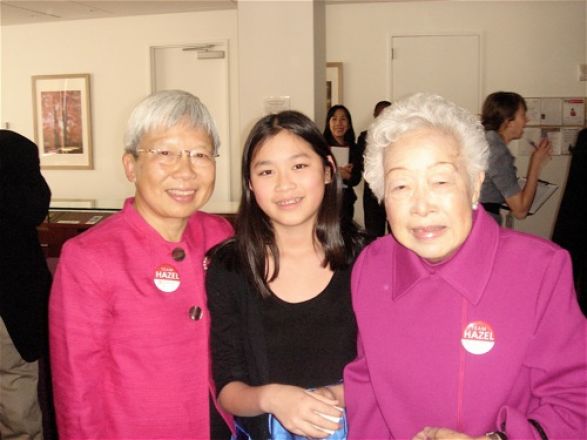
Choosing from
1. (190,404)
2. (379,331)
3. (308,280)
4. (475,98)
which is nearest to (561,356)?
(379,331)

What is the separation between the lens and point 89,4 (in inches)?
256

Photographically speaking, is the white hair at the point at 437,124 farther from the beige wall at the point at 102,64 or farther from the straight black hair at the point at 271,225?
the beige wall at the point at 102,64

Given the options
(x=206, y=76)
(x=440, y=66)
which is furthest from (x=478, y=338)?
(x=206, y=76)

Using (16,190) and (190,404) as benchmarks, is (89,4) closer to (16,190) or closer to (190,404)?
(16,190)

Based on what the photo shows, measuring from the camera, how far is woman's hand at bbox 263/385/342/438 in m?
1.30

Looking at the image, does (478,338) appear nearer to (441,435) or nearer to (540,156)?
(441,435)

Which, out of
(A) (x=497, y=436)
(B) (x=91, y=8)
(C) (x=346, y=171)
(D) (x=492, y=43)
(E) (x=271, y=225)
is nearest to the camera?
(A) (x=497, y=436)

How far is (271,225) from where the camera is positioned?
1.71 m

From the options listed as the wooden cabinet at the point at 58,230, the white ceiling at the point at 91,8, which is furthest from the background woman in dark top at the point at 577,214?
the white ceiling at the point at 91,8

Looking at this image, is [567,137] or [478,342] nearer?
[478,342]

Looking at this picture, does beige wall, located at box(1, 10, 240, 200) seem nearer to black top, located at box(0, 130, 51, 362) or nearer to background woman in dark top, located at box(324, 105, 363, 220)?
background woman in dark top, located at box(324, 105, 363, 220)

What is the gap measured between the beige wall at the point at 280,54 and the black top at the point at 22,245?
3.04 metres

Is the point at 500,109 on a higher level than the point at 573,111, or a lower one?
lower

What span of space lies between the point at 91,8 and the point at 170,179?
20.1 ft
